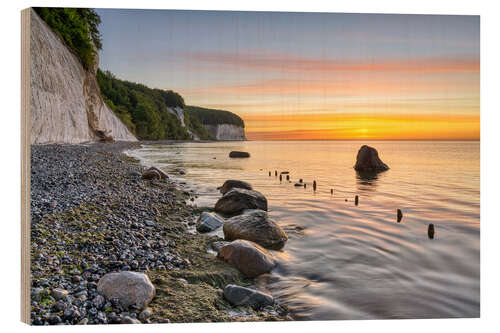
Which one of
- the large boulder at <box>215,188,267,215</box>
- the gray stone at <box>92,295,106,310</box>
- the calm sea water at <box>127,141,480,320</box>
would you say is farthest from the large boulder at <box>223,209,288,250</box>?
the gray stone at <box>92,295,106,310</box>

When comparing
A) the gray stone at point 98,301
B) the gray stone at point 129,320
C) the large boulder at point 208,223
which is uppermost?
the large boulder at point 208,223

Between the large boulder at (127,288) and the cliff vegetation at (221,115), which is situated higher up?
the cliff vegetation at (221,115)

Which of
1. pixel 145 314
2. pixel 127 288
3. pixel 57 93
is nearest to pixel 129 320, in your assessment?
pixel 145 314

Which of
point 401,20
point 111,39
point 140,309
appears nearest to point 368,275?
point 140,309

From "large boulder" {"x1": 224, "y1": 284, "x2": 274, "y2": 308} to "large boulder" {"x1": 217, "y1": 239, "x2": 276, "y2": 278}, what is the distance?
744 millimetres

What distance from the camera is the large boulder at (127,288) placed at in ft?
12.4

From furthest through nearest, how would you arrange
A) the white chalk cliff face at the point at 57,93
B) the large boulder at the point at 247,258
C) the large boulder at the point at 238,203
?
the white chalk cliff face at the point at 57,93, the large boulder at the point at 238,203, the large boulder at the point at 247,258

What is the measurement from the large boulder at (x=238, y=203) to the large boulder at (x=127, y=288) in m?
4.86

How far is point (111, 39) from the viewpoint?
593cm

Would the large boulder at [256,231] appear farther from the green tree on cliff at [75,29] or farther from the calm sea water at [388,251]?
the green tree on cliff at [75,29]

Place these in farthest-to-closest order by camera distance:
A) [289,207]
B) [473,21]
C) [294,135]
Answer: [289,207]
[294,135]
[473,21]

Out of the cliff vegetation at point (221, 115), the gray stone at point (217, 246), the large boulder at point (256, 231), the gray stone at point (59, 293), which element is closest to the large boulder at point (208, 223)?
the large boulder at point (256, 231)

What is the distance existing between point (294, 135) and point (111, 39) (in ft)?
13.5
